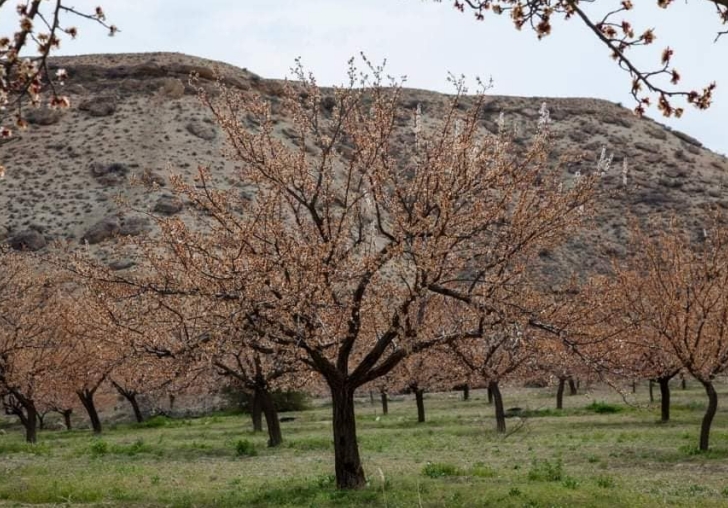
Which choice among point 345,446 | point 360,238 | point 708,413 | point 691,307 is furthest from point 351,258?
point 708,413

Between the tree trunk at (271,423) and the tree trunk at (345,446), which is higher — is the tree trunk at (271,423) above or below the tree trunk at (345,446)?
below

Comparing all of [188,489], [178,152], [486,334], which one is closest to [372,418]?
[188,489]

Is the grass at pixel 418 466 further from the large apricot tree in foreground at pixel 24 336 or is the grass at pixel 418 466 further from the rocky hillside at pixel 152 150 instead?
the rocky hillside at pixel 152 150

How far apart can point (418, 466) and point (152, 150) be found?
2840 inches

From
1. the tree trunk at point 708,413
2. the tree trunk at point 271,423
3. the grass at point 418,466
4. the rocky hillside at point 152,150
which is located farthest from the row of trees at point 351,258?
the rocky hillside at point 152,150

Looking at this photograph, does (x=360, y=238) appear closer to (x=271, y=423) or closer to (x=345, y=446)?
(x=345, y=446)

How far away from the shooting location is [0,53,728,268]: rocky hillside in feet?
243

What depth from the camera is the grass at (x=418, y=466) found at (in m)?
15.9

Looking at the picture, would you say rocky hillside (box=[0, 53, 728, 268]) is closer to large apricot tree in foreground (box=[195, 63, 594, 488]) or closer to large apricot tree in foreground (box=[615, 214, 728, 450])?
large apricot tree in foreground (box=[615, 214, 728, 450])

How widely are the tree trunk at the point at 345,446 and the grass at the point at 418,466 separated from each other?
44 centimetres

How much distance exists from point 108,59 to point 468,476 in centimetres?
11181

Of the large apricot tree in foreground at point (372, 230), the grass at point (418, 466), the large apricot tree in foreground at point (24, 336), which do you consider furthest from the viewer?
the large apricot tree in foreground at point (24, 336)

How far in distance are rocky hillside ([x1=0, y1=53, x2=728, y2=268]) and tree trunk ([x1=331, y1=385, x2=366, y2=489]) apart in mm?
45805

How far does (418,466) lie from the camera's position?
2270 centimetres
